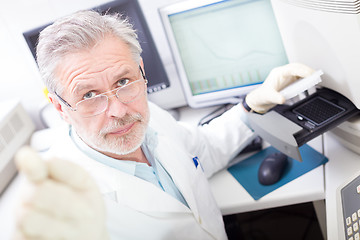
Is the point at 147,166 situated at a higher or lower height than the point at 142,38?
lower

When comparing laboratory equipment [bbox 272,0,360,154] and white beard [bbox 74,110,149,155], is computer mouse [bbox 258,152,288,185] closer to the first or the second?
laboratory equipment [bbox 272,0,360,154]

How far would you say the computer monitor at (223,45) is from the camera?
1313 millimetres

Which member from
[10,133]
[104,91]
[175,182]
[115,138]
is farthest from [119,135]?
[10,133]

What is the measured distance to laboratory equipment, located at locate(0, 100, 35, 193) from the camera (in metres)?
1.57

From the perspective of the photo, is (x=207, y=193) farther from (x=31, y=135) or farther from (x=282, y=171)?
(x=31, y=135)

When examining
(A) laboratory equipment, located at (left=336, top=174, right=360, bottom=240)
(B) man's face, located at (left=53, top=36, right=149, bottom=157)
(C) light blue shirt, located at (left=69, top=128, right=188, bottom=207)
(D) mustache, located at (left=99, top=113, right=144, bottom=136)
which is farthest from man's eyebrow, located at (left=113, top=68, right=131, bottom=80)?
(A) laboratory equipment, located at (left=336, top=174, right=360, bottom=240)

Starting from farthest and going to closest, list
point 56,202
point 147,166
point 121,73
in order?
point 147,166 → point 121,73 → point 56,202

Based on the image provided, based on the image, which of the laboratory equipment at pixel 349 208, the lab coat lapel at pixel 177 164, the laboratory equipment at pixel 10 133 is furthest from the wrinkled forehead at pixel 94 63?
the laboratory equipment at pixel 10 133

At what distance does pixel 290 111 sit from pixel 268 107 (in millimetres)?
120

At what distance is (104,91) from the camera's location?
0.94 m

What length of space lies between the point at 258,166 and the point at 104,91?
2.02 feet

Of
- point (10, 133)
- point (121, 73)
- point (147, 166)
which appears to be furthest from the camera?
point (10, 133)

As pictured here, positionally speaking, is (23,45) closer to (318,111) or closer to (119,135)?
(119,135)

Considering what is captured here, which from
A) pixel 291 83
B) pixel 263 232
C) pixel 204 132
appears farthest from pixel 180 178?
pixel 263 232
